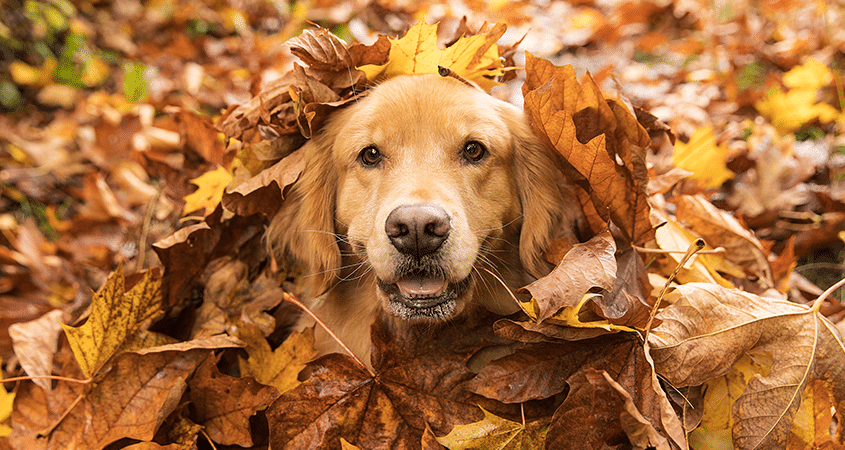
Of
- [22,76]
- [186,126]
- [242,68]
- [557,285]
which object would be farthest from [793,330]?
[22,76]

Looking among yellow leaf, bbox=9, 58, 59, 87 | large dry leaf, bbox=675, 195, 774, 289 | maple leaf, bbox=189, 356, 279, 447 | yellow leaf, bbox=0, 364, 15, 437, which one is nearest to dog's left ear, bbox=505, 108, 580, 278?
large dry leaf, bbox=675, 195, 774, 289

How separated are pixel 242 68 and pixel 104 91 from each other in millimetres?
1322

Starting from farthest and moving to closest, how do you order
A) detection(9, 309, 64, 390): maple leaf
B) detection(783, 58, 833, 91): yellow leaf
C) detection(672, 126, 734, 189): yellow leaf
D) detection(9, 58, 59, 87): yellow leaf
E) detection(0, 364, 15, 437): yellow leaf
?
detection(9, 58, 59, 87): yellow leaf < detection(783, 58, 833, 91): yellow leaf < detection(672, 126, 734, 189): yellow leaf < detection(9, 309, 64, 390): maple leaf < detection(0, 364, 15, 437): yellow leaf

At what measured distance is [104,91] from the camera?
5.28 metres

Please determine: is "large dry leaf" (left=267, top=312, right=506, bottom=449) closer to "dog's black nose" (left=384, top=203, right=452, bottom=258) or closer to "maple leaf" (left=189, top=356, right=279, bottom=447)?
"maple leaf" (left=189, top=356, right=279, bottom=447)

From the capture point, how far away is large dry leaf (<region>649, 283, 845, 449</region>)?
5.08 ft

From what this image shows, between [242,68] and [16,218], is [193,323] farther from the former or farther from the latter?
[242,68]

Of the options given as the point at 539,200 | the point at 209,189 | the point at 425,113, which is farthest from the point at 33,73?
the point at 539,200

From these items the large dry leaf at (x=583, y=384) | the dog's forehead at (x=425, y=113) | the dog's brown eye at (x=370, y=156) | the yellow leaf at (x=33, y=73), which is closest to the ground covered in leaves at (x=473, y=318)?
the large dry leaf at (x=583, y=384)

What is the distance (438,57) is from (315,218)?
2.69ft

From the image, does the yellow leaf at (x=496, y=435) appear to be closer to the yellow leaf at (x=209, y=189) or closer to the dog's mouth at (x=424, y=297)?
the dog's mouth at (x=424, y=297)

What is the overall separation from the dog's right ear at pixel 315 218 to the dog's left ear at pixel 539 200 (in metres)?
0.76

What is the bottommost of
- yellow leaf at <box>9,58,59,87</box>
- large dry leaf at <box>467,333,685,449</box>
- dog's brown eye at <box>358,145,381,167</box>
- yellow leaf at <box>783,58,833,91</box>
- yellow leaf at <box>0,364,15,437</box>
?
yellow leaf at <box>0,364,15,437</box>

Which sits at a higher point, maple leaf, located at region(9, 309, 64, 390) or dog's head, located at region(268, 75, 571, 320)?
dog's head, located at region(268, 75, 571, 320)
